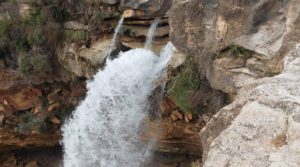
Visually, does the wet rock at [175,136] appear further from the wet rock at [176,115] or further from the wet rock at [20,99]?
the wet rock at [20,99]

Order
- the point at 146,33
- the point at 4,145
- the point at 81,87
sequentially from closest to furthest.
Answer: the point at 146,33 < the point at 81,87 < the point at 4,145

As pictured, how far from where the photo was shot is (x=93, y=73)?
9000 mm

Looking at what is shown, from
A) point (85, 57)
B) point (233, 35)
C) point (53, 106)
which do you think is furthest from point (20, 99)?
point (233, 35)

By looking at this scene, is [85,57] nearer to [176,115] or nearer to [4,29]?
[4,29]

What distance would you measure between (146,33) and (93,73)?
1395 mm

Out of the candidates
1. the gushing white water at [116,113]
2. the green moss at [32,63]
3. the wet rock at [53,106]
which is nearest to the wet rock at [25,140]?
the wet rock at [53,106]

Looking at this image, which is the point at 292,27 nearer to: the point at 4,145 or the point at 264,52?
the point at 264,52

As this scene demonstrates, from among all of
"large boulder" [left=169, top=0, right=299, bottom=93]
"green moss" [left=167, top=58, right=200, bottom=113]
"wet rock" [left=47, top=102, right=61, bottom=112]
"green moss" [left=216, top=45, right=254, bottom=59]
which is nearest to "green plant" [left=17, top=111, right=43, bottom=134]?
"wet rock" [left=47, top=102, right=61, bottom=112]

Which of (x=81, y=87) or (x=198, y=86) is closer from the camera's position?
(x=198, y=86)

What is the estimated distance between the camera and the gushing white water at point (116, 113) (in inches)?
320

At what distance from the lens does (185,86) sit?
7.37 meters

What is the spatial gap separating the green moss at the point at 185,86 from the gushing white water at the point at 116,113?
0.57 m

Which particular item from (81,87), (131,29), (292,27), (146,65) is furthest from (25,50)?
(292,27)

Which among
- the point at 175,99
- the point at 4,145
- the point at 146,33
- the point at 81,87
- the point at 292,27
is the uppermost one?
the point at 292,27
